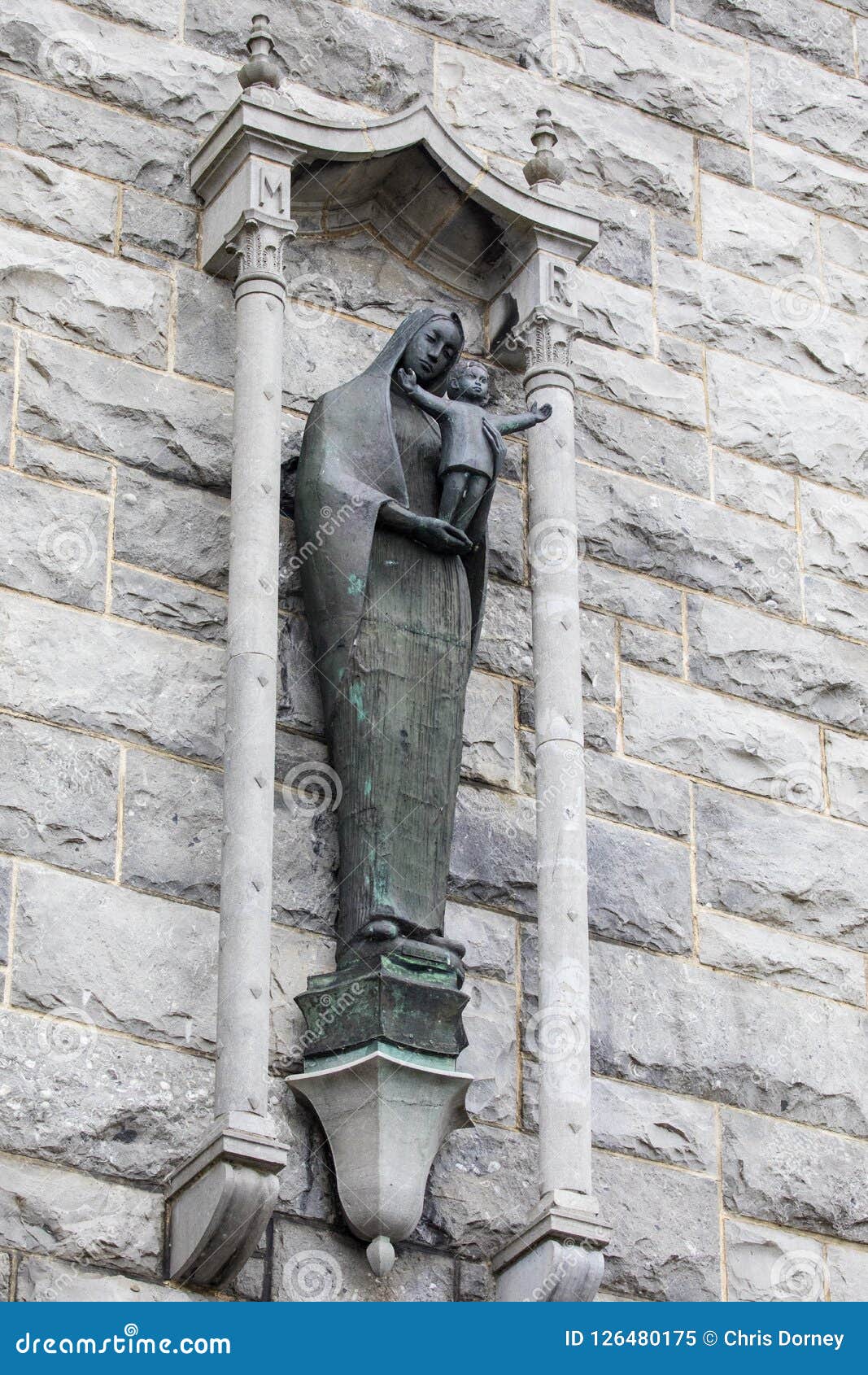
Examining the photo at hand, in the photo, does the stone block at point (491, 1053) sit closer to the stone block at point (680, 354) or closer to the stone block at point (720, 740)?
the stone block at point (720, 740)

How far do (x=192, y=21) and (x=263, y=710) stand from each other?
213 centimetres

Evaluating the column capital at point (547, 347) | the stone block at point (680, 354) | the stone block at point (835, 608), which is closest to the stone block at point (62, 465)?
the column capital at point (547, 347)

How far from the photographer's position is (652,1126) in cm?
663

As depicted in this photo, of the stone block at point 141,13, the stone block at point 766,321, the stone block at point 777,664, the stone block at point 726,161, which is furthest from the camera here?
the stone block at point 726,161

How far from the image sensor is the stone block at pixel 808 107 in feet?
27.5

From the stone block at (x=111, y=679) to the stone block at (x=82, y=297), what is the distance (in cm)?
76

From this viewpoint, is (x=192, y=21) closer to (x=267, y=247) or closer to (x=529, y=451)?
(x=267, y=247)

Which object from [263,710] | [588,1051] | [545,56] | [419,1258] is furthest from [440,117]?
[419,1258]

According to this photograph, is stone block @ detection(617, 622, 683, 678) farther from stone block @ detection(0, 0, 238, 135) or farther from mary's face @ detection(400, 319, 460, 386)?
stone block @ detection(0, 0, 238, 135)

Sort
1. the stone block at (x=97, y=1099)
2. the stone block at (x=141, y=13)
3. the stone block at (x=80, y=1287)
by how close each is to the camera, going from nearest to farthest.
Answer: the stone block at (x=80, y=1287), the stone block at (x=97, y=1099), the stone block at (x=141, y=13)

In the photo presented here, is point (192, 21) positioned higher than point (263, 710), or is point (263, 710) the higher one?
point (192, 21)

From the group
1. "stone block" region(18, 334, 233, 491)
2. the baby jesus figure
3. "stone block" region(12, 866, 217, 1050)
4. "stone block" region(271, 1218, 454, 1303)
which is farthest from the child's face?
"stone block" region(271, 1218, 454, 1303)

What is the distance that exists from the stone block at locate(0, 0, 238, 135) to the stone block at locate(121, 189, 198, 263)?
0.27 m

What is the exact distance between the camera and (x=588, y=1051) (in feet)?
20.9
